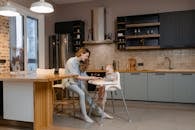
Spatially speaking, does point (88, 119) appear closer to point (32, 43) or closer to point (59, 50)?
point (59, 50)

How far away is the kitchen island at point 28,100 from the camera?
12.2 feet

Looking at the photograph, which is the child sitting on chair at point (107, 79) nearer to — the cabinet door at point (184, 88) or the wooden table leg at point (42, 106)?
the wooden table leg at point (42, 106)

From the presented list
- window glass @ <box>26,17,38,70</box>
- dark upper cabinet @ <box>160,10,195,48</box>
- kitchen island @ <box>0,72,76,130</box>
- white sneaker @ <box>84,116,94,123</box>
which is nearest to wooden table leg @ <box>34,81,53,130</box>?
kitchen island @ <box>0,72,76,130</box>

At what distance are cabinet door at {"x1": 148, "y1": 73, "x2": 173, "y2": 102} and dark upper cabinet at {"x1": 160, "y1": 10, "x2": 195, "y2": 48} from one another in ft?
2.93

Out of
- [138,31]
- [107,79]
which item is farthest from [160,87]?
[107,79]

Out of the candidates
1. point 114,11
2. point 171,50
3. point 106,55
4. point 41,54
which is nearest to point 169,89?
point 171,50

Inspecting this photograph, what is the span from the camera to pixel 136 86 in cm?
633

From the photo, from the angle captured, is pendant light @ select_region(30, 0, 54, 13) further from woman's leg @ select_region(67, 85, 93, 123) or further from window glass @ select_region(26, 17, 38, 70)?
window glass @ select_region(26, 17, 38, 70)

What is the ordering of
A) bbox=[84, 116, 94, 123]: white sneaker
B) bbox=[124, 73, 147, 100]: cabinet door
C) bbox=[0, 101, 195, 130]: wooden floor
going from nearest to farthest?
bbox=[0, 101, 195, 130]: wooden floor
bbox=[84, 116, 94, 123]: white sneaker
bbox=[124, 73, 147, 100]: cabinet door

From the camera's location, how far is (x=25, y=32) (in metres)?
6.36

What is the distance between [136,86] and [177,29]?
1885 mm

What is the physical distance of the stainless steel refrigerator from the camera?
702 centimetres

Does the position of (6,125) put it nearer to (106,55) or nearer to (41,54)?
(41,54)

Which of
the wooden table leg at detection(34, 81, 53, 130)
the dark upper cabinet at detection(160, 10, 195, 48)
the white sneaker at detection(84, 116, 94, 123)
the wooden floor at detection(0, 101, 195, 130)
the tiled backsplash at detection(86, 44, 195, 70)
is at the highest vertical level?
the dark upper cabinet at detection(160, 10, 195, 48)
